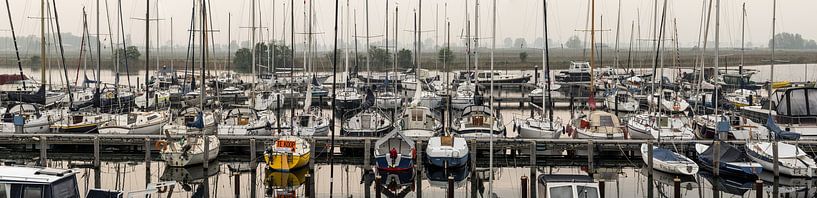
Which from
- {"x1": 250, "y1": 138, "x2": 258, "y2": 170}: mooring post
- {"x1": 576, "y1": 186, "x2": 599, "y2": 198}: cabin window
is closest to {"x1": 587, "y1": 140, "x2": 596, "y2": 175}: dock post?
{"x1": 576, "y1": 186, "x2": 599, "y2": 198}: cabin window

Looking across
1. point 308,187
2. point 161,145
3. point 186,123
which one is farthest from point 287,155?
point 186,123

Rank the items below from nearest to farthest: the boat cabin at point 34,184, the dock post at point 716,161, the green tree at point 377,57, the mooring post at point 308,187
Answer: the boat cabin at point 34,184
the mooring post at point 308,187
the dock post at point 716,161
the green tree at point 377,57

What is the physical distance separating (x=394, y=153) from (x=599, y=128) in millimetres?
10398

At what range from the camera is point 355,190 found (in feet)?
93.7

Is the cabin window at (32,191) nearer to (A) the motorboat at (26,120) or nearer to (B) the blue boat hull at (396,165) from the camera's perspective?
(B) the blue boat hull at (396,165)

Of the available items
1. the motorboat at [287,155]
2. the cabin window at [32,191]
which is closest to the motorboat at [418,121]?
the motorboat at [287,155]

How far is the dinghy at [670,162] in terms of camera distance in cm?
2941

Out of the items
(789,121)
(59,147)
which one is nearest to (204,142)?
(59,147)

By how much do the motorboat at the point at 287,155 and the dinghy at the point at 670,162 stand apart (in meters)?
12.2

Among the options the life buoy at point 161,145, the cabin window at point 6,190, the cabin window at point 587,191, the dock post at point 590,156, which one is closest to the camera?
the cabin window at point 6,190

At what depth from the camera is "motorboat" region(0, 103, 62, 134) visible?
123 ft

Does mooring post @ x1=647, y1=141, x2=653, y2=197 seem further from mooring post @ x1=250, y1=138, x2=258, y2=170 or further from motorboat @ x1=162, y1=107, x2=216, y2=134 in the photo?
motorboat @ x1=162, y1=107, x2=216, y2=134

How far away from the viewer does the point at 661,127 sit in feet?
121

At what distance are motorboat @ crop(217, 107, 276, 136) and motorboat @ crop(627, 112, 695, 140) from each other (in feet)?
55.3
